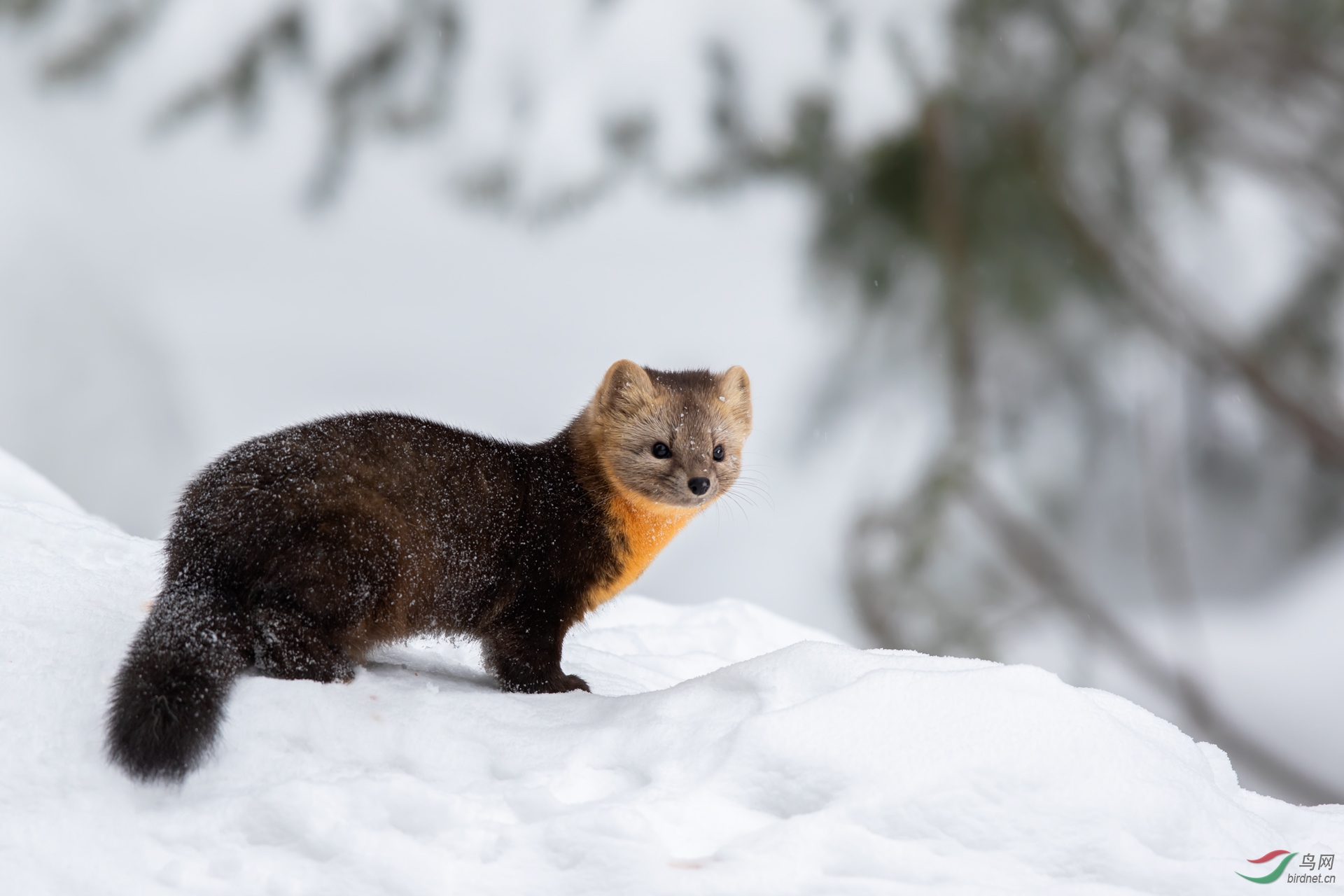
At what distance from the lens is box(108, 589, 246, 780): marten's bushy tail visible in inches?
100.0

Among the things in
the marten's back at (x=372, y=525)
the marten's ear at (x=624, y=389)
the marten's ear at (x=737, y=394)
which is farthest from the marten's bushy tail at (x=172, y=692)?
the marten's ear at (x=737, y=394)

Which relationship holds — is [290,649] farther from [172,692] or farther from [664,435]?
[664,435]

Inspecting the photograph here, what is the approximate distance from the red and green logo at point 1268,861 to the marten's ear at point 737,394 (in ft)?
7.06

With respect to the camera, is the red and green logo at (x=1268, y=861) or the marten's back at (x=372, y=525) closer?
the red and green logo at (x=1268, y=861)

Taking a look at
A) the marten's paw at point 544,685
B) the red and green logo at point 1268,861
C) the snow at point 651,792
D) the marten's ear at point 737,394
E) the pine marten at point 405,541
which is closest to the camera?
the snow at point 651,792

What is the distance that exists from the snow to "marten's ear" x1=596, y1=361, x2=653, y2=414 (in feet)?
3.79

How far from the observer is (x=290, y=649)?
3.04 m

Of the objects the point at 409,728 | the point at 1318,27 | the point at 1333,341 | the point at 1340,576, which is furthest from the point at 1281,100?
the point at 409,728

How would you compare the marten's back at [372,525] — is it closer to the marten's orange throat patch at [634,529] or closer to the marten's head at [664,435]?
the marten's orange throat patch at [634,529]

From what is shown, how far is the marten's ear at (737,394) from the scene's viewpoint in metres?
4.23

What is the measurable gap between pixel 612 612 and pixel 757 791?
303 cm

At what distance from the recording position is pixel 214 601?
2984 mm

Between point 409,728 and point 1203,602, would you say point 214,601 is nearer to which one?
point 409,728

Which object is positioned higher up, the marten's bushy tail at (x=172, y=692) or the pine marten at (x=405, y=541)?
the pine marten at (x=405, y=541)
